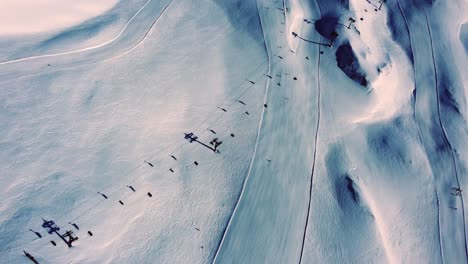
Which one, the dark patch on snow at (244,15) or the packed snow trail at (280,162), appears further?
the dark patch on snow at (244,15)

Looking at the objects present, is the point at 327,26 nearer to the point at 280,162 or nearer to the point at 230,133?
the point at 230,133

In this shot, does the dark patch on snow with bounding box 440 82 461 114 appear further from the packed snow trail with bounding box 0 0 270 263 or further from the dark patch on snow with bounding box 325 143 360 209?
the packed snow trail with bounding box 0 0 270 263

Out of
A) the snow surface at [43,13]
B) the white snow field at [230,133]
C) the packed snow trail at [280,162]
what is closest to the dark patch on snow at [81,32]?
the white snow field at [230,133]

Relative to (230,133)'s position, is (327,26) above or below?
above

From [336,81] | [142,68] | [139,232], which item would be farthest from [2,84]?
[336,81]

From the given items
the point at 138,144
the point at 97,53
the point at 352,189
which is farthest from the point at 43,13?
the point at 352,189

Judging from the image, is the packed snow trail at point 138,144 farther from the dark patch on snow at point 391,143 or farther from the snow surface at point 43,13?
the dark patch on snow at point 391,143

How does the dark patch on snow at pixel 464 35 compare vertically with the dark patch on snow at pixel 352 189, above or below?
above
